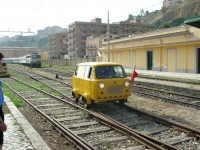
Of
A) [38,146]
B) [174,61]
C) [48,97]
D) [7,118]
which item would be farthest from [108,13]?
[38,146]

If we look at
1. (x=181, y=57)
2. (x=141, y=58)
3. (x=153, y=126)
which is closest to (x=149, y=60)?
(x=141, y=58)

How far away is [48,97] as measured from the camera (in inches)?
541

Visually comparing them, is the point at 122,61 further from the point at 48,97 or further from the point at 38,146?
the point at 38,146

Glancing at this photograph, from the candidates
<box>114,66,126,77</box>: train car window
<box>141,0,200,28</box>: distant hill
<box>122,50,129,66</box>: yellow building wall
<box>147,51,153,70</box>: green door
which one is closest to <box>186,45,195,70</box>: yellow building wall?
<box>147,51,153,70</box>: green door

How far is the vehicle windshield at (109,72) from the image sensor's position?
9922 millimetres

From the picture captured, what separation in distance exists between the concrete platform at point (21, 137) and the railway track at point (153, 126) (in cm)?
140

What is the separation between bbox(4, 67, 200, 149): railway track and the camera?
639 cm

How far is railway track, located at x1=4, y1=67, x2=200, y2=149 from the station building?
18.8m

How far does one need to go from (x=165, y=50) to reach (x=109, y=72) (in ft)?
74.0

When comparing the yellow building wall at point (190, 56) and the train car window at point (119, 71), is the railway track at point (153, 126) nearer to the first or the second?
the train car window at point (119, 71)

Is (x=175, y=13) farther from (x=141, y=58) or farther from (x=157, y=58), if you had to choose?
(x=157, y=58)

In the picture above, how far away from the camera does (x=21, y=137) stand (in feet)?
21.7

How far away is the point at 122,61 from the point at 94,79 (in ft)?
104

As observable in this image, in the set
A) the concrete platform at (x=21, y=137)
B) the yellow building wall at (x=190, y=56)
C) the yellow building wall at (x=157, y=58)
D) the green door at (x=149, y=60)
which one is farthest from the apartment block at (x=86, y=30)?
the concrete platform at (x=21, y=137)
